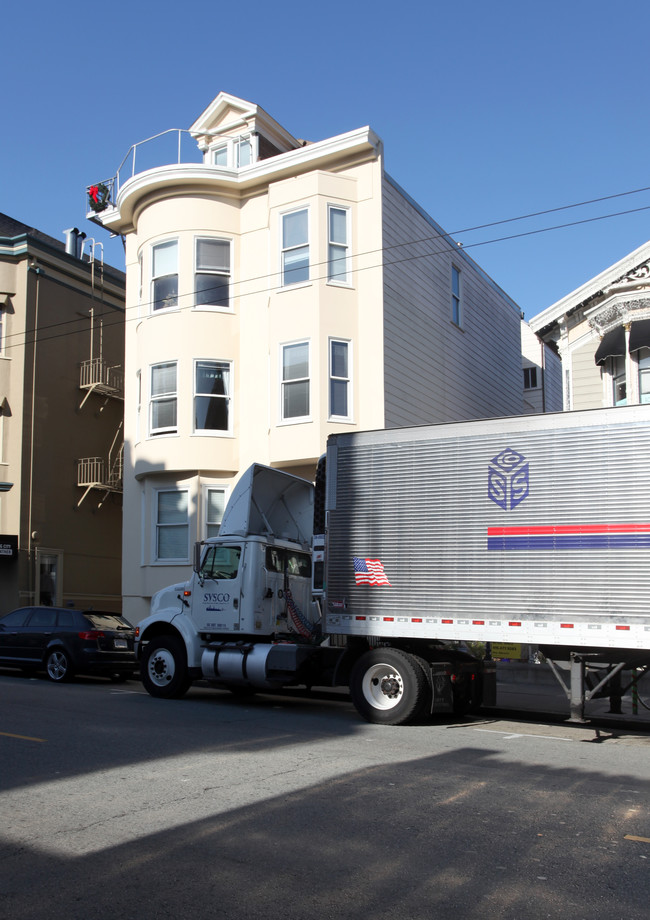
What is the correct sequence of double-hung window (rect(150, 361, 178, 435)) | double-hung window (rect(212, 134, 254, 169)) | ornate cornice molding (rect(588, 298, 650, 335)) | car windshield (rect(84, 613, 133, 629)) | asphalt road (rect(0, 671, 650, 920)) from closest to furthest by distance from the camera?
1. asphalt road (rect(0, 671, 650, 920))
2. car windshield (rect(84, 613, 133, 629))
3. ornate cornice molding (rect(588, 298, 650, 335))
4. double-hung window (rect(150, 361, 178, 435))
5. double-hung window (rect(212, 134, 254, 169))

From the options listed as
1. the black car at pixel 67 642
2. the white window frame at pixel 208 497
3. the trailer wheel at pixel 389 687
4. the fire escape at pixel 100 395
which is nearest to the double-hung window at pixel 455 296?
the white window frame at pixel 208 497

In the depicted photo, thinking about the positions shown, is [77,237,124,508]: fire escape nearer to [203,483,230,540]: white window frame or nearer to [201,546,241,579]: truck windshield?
[203,483,230,540]: white window frame

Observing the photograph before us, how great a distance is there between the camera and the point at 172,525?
68.3 feet

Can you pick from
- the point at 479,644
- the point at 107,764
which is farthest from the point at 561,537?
the point at 107,764

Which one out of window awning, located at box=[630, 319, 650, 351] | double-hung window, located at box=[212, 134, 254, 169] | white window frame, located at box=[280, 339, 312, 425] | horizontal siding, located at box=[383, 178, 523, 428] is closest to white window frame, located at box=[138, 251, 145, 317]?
double-hung window, located at box=[212, 134, 254, 169]

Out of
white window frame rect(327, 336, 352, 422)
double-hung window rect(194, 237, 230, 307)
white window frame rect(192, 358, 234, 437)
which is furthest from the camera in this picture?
double-hung window rect(194, 237, 230, 307)

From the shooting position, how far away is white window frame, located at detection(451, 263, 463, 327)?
24656 mm

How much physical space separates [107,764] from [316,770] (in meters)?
1.96

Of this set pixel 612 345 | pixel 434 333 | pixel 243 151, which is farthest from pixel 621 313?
pixel 243 151

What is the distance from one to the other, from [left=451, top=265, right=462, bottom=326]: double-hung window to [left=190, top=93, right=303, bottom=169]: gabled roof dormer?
5.82 metres

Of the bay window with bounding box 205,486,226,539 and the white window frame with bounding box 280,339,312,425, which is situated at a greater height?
the white window frame with bounding box 280,339,312,425

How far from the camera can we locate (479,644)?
12961 mm

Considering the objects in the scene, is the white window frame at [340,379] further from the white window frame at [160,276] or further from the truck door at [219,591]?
the truck door at [219,591]

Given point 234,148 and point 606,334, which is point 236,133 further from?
A: point 606,334
